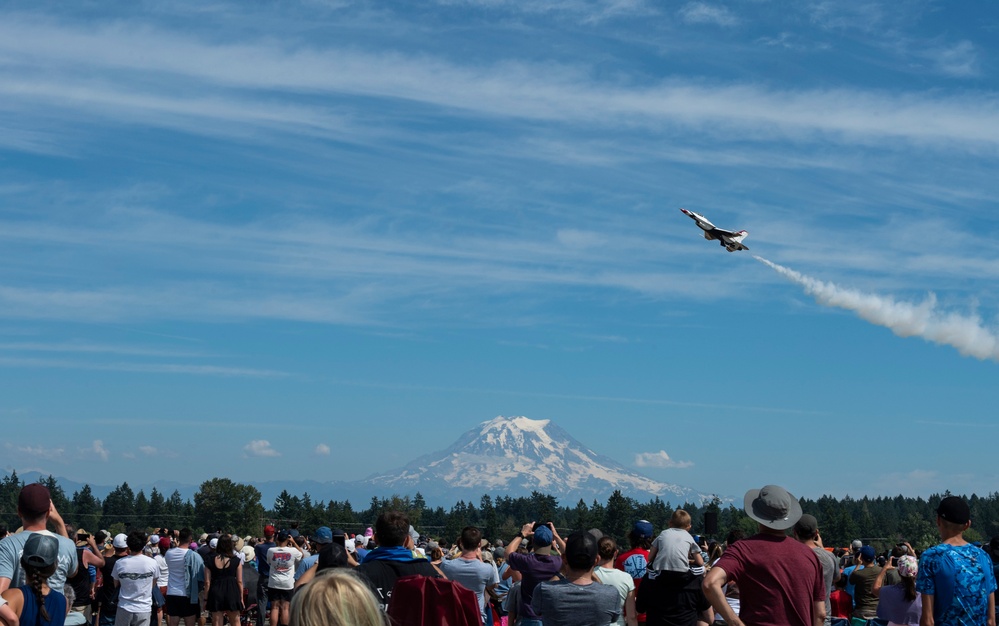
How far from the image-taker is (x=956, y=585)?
728 cm

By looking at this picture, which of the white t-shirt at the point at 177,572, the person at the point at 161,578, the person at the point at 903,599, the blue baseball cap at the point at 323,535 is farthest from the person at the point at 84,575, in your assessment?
the person at the point at 903,599

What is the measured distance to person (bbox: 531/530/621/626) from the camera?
739cm

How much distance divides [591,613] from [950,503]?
268 cm

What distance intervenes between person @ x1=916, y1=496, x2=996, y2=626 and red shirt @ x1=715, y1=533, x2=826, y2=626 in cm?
101

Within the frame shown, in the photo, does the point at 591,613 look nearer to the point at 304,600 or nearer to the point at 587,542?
the point at 587,542

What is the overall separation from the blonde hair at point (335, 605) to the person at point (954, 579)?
536 centimetres

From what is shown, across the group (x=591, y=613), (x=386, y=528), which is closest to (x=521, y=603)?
(x=591, y=613)

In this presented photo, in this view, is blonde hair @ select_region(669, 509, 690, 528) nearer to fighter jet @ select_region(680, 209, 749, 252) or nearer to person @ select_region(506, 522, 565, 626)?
person @ select_region(506, 522, 565, 626)

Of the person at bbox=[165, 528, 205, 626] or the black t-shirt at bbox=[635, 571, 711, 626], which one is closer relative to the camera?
the black t-shirt at bbox=[635, 571, 711, 626]

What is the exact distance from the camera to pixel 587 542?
7383 millimetres

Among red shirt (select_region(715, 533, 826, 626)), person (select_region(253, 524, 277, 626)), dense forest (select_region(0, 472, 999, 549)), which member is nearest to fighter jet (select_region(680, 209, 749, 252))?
person (select_region(253, 524, 277, 626))

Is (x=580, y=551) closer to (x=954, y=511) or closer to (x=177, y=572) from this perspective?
(x=954, y=511)

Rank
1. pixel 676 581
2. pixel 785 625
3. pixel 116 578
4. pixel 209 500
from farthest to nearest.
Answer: pixel 209 500 → pixel 116 578 → pixel 676 581 → pixel 785 625

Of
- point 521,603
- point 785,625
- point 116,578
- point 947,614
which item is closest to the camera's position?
point 785,625
